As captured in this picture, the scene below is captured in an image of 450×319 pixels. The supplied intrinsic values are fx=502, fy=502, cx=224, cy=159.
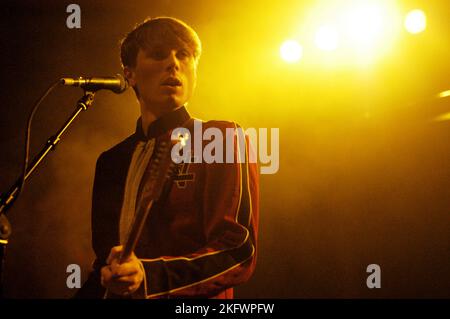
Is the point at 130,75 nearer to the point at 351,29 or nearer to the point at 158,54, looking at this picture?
the point at 158,54

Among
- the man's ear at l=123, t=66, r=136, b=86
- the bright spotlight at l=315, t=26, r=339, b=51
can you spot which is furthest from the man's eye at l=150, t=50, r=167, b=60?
the bright spotlight at l=315, t=26, r=339, b=51

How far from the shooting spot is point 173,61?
2090 mm

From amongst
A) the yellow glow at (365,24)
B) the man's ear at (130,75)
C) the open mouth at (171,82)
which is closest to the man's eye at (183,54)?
the open mouth at (171,82)

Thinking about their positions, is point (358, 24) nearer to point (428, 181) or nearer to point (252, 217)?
point (428, 181)

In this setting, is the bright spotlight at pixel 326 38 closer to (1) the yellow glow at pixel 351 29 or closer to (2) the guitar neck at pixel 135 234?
(1) the yellow glow at pixel 351 29

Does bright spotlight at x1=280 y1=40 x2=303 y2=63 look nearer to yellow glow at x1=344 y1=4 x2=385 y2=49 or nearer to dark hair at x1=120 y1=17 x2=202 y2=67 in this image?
yellow glow at x1=344 y1=4 x2=385 y2=49

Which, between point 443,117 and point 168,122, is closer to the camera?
point 168,122

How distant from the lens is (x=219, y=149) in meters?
2.04

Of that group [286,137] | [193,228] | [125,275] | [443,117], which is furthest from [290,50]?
[125,275]

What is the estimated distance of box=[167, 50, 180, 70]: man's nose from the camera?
2080mm

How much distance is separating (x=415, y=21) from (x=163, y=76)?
1207mm

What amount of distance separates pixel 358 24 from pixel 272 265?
121 cm

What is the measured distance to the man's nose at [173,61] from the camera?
81.9 inches

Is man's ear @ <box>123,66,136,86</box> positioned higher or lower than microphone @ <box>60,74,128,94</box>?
higher
